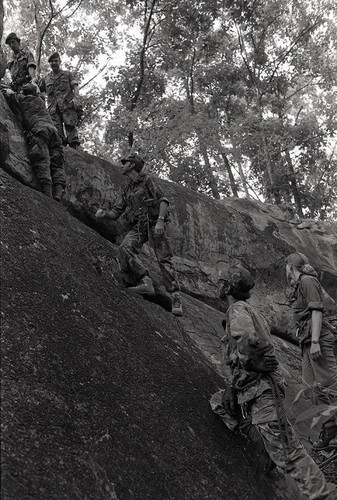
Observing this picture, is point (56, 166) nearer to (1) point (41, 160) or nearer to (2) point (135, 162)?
(1) point (41, 160)

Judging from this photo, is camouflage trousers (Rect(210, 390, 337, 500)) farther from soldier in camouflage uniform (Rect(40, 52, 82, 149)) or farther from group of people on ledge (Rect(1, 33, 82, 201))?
soldier in camouflage uniform (Rect(40, 52, 82, 149))

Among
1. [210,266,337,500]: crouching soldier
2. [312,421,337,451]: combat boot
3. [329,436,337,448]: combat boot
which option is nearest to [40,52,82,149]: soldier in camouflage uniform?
[210,266,337,500]: crouching soldier

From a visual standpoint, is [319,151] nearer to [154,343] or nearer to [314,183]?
[314,183]

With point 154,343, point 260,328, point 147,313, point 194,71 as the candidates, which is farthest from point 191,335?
point 194,71

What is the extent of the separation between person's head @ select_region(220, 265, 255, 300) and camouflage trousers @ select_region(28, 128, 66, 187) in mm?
3633

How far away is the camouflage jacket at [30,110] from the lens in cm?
809

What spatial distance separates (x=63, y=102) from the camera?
11867 mm

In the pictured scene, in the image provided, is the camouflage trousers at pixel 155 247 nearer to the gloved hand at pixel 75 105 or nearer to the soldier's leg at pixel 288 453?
the soldier's leg at pixel 288 453

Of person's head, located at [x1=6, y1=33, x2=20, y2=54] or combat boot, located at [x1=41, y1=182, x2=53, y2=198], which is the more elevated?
person's head, located at [x1=6, y1=33, x2=20, y2=54]

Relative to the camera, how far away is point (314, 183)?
2152 cm

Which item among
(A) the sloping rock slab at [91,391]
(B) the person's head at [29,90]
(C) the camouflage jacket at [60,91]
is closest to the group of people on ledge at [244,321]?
(B) the person's head at [29,90]

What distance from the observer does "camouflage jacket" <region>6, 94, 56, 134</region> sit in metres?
8.09

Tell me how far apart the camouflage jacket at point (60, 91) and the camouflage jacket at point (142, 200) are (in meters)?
5.06

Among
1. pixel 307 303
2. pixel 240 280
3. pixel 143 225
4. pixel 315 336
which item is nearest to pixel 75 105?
pixel 143 225
